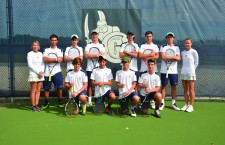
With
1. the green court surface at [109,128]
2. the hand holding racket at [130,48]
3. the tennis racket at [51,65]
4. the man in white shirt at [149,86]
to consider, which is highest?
the hand holding racket at [130,48]

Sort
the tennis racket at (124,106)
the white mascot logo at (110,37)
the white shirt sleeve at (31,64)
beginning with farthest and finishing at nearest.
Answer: the white mascot logo at (110,37), the white shirt sleeve at (31,64), the tennis racket at (124,106)

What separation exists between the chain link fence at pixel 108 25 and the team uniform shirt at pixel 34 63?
2.44 ft

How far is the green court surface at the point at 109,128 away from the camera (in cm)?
382

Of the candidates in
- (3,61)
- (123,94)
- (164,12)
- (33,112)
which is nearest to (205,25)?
(164,12)

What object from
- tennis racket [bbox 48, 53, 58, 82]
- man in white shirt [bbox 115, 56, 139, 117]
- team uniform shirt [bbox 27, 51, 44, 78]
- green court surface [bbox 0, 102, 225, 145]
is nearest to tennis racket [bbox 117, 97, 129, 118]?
man in white shirt [bbox 115, 56, 139, 117]

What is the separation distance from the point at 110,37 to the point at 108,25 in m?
0.26

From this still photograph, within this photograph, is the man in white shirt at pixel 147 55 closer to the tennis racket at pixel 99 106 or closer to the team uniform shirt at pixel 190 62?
the team uniform shirt at pixel 190 62

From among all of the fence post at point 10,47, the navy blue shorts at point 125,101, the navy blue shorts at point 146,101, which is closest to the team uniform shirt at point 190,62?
the navy blue shorts at point 146,101

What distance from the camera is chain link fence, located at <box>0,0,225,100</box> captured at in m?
6.09

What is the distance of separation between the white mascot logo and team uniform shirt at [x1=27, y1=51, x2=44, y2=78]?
1213 millimetres

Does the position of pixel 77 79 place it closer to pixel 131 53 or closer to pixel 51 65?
pixel 51 65

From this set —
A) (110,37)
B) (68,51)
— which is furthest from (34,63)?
(110,37)

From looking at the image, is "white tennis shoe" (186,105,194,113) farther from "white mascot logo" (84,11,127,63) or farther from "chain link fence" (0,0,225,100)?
"white mascot logo" (84,11,127,63)

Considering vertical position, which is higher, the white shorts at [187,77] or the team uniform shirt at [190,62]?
the team uniform shirt at [190,62]
